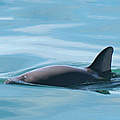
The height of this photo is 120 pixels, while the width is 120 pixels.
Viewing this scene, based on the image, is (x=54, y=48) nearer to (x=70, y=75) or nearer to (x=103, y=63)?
(x=103, y=63)


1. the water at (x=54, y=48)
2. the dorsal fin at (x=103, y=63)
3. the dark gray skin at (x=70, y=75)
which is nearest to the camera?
the water at (x=54, y=48)

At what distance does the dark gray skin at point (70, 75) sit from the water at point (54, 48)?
0.19 meters

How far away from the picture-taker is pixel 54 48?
14711mm

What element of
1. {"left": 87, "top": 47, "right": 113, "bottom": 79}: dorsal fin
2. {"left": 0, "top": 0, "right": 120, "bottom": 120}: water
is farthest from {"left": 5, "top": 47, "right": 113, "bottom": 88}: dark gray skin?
{"left": 0, "top": 0, "right": 120, "bottom": 120}: water

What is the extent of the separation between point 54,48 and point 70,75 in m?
5.32

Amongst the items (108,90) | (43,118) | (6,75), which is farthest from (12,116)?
(6,75)

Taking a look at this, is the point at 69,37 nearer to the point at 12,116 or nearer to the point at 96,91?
the point at 96,91

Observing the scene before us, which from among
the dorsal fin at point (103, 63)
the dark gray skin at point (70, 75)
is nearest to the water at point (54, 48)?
the dark gray skin at point (70, 75)

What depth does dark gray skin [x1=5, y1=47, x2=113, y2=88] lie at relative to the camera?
30.4 ft

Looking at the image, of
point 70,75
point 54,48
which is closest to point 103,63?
point 70,75

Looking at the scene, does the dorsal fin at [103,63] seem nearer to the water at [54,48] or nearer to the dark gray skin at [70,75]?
the dark gray skin at [70,75]

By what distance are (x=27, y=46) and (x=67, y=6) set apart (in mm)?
10613

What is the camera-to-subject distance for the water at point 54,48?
762 cm

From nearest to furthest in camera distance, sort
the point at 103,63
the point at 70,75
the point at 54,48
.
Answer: the point at 70,75, the point at 103,63, the point at 54,48
